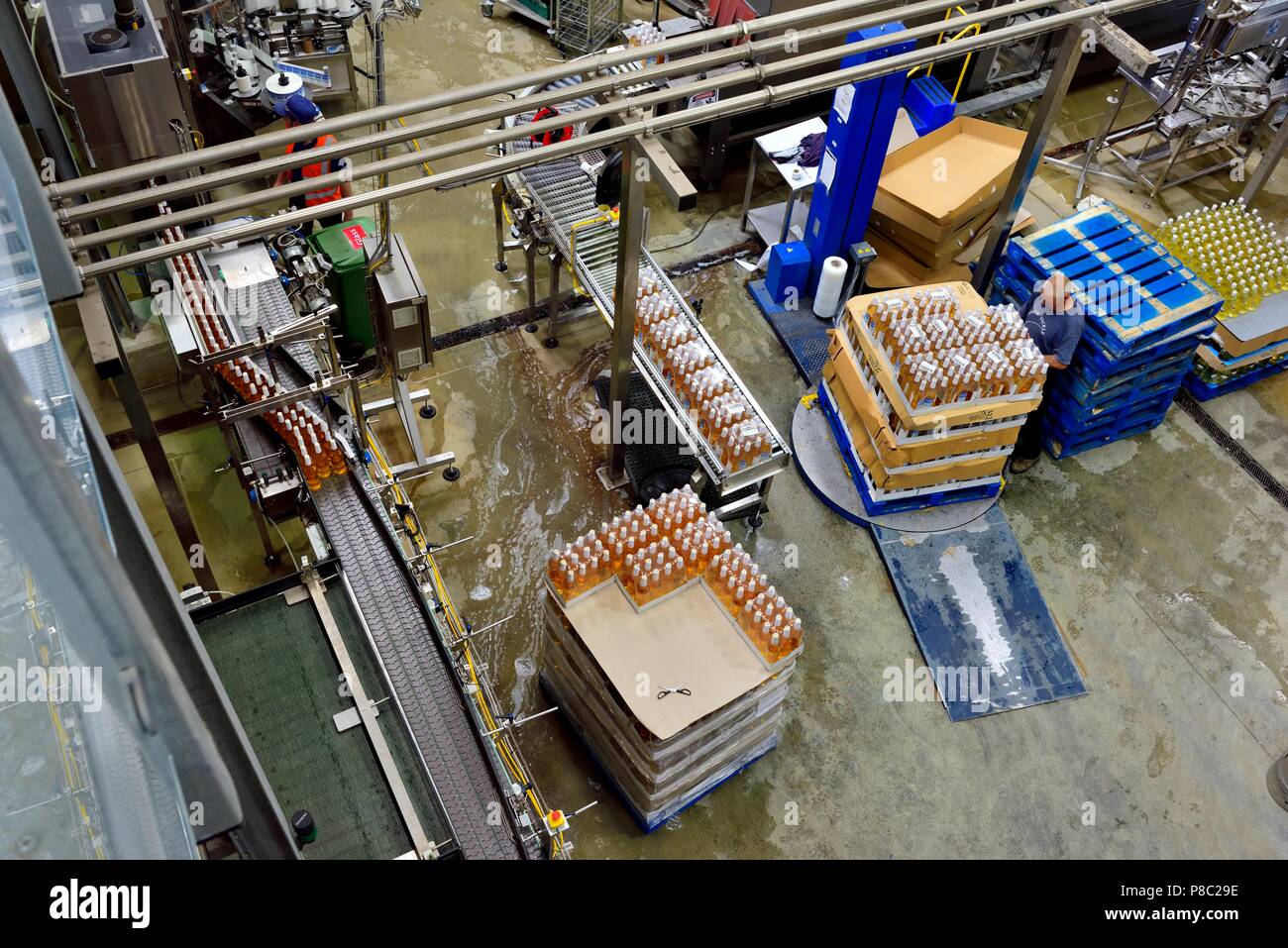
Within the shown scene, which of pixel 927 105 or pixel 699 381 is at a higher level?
pixel 927 105

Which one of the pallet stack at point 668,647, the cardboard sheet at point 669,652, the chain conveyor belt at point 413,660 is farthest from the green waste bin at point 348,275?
the cardboard sheet at point 669,652

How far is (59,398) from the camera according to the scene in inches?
61.2

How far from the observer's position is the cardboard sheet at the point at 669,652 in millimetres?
5223

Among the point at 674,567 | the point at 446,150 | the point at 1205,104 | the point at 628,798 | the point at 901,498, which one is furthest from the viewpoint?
the point at 1205,104

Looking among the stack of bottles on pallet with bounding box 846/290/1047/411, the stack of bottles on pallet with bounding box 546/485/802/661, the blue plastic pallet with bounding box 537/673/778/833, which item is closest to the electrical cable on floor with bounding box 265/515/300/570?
the blue plastic pallet with bounding box 537/673/778/833

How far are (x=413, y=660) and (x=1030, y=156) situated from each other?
525cm

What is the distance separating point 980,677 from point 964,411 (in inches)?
63.2

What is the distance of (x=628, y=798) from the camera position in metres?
5.75

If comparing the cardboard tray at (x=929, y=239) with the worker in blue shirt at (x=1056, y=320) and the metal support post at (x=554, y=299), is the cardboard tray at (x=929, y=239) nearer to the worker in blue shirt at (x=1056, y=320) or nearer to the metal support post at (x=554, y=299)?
the worker in blue shirt at (x=1056, y=320)

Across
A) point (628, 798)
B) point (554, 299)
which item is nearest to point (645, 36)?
point (554, 299)

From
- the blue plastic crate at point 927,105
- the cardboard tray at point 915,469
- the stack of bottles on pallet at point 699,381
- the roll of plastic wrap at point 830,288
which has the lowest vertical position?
the cardboard tray at point 915,469

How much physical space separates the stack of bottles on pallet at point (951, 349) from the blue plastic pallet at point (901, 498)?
2.52ft

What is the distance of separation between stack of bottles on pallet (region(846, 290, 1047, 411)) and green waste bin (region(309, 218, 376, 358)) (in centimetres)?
333

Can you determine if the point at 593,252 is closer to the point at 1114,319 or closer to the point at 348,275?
the point at 348,275
